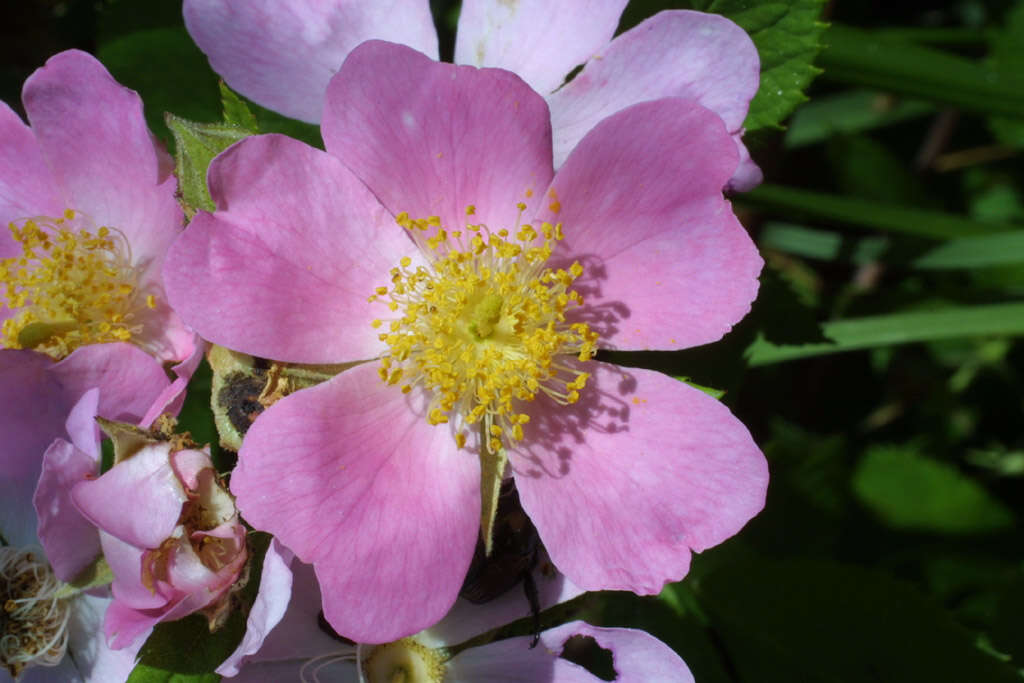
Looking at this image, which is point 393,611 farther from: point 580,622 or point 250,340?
point 250,340

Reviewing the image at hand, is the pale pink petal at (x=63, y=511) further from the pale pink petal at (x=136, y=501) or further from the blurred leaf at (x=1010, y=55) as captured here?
the blurred leaf at (x=1010, y=55)

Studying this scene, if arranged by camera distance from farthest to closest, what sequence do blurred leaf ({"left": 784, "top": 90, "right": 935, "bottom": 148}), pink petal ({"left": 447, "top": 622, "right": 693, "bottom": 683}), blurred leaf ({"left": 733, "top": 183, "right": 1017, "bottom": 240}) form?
1. blurred leaf ({"left": 784, "top": 90, "right": 935, "bottom": 148})
2. blurred leaf ({"left": 733, "top": 183, "right": 1017, "bottom": 240})
3. pink petal ({"left": 447, "top": 622, "right": 693, "bottom": 683})

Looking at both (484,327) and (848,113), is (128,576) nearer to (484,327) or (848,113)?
(484,327)

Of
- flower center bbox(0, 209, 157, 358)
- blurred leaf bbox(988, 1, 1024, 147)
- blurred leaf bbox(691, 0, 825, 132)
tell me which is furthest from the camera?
blurred leaf bbox(988, 1, 1024, 147)

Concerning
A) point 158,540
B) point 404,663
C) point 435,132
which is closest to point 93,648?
point 158,540

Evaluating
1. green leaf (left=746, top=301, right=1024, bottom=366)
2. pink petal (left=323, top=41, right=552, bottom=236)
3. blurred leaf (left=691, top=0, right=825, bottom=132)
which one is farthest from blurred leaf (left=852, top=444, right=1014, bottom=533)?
pink petal (left=323, top=41, right=552, bottom=236)

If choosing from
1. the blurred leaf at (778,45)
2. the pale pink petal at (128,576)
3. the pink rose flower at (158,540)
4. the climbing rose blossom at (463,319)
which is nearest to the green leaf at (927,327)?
the blurred leaf at (778,45)

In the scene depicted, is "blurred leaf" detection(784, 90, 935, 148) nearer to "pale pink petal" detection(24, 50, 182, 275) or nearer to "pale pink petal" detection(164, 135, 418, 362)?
"pale pink petal" detection(164, 135, 418, 362)
